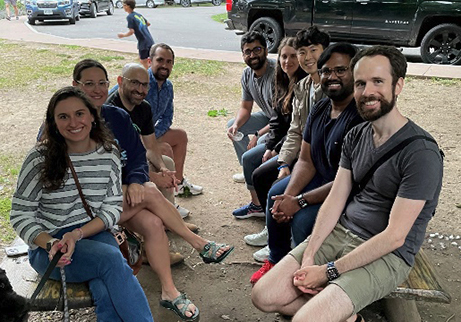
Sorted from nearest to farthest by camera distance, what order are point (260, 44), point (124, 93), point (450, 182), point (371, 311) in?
point (371, 311) → point (124, 93) → point (260, 44) → point (450, 182)

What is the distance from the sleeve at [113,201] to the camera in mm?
3107

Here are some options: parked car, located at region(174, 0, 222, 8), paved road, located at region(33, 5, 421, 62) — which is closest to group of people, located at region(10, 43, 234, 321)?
paved road, located at region(33, 5, 421, 62)

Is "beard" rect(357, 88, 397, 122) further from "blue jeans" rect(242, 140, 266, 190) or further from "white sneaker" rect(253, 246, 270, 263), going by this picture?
"blue jeans" rect(242, 140, 266, 190)

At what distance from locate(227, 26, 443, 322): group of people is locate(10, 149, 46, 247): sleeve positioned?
51.1 inches

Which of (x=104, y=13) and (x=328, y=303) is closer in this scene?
(x=328, y=303)

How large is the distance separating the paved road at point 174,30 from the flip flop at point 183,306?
9.70 metres

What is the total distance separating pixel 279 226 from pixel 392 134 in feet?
3.99

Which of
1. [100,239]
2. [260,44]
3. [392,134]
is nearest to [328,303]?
[392,134]

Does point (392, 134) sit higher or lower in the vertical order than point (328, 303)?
higher

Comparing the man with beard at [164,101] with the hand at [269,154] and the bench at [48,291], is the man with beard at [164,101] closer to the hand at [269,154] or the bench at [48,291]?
the hand at [269,154]

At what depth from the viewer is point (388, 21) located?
34.8 feet

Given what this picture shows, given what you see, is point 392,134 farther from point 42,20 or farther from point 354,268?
point 42,20

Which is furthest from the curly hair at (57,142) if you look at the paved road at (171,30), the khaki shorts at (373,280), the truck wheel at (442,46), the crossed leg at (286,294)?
the paved road at (171,30)

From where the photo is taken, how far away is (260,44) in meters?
4.82
